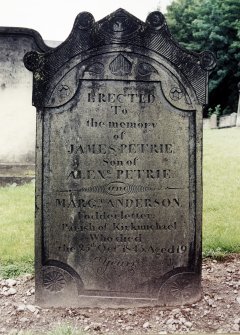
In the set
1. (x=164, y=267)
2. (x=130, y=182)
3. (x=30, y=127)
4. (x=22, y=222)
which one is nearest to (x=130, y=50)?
(x=130, y=182)

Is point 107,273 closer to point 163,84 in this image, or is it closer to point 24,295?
point 24,295

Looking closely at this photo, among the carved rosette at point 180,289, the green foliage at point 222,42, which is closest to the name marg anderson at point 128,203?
the carved rosette at point 180,289

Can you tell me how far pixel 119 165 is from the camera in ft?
13.3

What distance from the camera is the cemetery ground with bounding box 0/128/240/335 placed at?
367 centimetres

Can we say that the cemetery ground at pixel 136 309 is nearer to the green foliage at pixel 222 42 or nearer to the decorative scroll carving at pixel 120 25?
the decorative scroll carving at pixel 120 25

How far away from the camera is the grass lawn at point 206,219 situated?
519cm

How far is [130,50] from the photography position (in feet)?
13.2

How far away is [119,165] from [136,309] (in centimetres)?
131

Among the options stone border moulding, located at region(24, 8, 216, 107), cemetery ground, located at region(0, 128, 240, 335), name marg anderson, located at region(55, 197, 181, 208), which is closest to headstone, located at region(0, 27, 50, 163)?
cemetery ground, located at region(0, 128, 240, 335)

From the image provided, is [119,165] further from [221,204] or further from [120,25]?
[221,204]

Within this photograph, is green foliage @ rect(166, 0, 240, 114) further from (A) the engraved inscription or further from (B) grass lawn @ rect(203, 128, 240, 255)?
(A) the engraved inscription

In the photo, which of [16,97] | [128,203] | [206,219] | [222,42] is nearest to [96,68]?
[128,203]

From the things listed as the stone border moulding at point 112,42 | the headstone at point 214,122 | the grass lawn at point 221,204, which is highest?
the headstone at point 214,122

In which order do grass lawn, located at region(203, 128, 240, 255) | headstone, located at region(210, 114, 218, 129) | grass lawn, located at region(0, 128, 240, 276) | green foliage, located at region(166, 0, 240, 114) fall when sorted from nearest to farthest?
grass lawn, located at region(0, 128, 240, 276), grass lawn, located at region(203, 128, 240, 255), headstone, located at region(210, 114, 218, 129), green foliage, located at region(166, 0, 240, 114)
